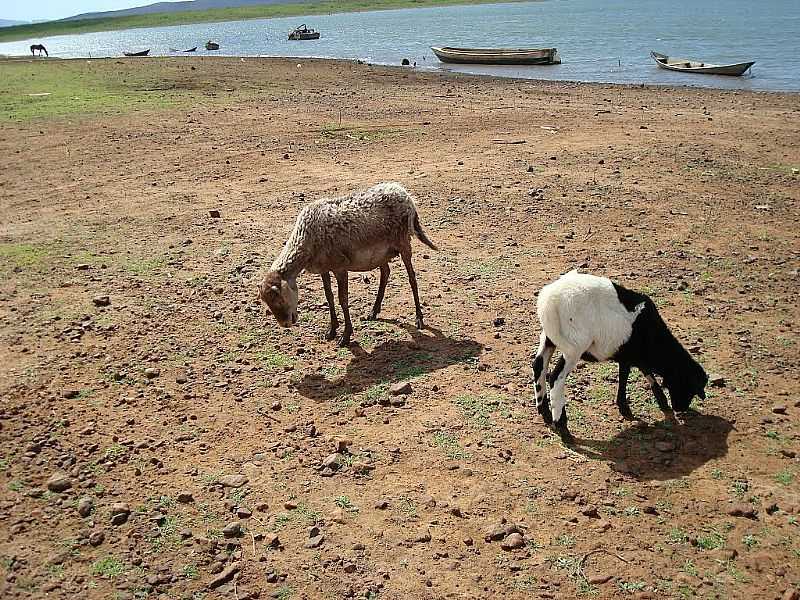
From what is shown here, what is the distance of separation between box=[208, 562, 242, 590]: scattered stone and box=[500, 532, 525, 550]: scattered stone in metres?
1.85

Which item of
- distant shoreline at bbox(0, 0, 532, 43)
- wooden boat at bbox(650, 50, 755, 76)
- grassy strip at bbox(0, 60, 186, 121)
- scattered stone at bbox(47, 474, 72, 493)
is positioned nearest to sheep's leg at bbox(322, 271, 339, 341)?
scattered stone at bbox(47, 474, 72, 493)

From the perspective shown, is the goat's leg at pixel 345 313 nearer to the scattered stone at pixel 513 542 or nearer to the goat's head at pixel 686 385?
the goat's head at pixel 686 385

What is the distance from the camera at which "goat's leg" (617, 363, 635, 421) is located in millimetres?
6223

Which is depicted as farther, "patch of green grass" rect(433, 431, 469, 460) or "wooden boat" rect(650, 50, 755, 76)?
"wooden boat" rect(650, 50, 755, 76)

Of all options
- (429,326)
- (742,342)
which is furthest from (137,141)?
(742,342)

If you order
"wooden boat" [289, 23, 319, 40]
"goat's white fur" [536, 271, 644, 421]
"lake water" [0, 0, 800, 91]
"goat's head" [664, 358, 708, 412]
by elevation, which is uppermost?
"goat's white fur" [536, 271, 644, 421]

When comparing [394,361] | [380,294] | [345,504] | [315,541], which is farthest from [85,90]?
[315,541]

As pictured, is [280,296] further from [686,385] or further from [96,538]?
[686,385]

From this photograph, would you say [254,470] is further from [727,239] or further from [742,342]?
[727,239]

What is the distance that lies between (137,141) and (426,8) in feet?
368

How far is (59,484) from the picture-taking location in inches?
220

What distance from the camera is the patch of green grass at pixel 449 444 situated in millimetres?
5895

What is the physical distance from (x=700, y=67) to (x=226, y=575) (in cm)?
3480

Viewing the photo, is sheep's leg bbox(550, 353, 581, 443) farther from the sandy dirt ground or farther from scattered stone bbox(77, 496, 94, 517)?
scattered stone bbox(77, 496, 94, 517)
